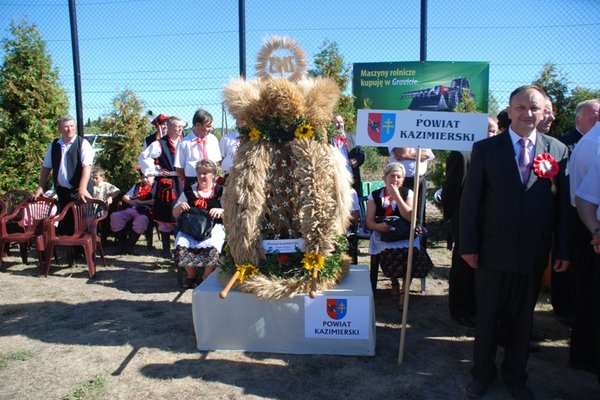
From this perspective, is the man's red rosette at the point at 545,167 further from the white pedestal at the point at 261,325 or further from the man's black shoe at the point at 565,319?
the man's black shoe at the point at 565,319

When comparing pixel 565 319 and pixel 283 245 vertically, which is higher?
pixel 283 245

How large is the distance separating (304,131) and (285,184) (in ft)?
1.53

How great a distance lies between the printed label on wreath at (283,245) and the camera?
3.67m

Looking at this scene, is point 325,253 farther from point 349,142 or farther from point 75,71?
point 75,71

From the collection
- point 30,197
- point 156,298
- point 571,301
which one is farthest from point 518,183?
point 30,197

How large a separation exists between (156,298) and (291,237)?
2099mm

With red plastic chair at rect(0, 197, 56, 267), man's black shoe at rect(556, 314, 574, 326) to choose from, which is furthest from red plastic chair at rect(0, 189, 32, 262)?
man's black shoe at rect(556, 314, 574, 326)

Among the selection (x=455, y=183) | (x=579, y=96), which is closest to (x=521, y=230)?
(x=455, y=183)

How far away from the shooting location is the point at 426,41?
23.8 ft

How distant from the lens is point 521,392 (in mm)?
2900

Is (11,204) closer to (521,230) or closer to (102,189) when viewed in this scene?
(102,189)

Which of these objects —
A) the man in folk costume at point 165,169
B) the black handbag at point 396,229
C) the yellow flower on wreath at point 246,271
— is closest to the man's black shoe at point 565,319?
the black handbag at point 396,229

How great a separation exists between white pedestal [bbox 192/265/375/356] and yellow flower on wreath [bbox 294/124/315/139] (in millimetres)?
1231

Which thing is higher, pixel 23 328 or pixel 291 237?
pixel 291 237
